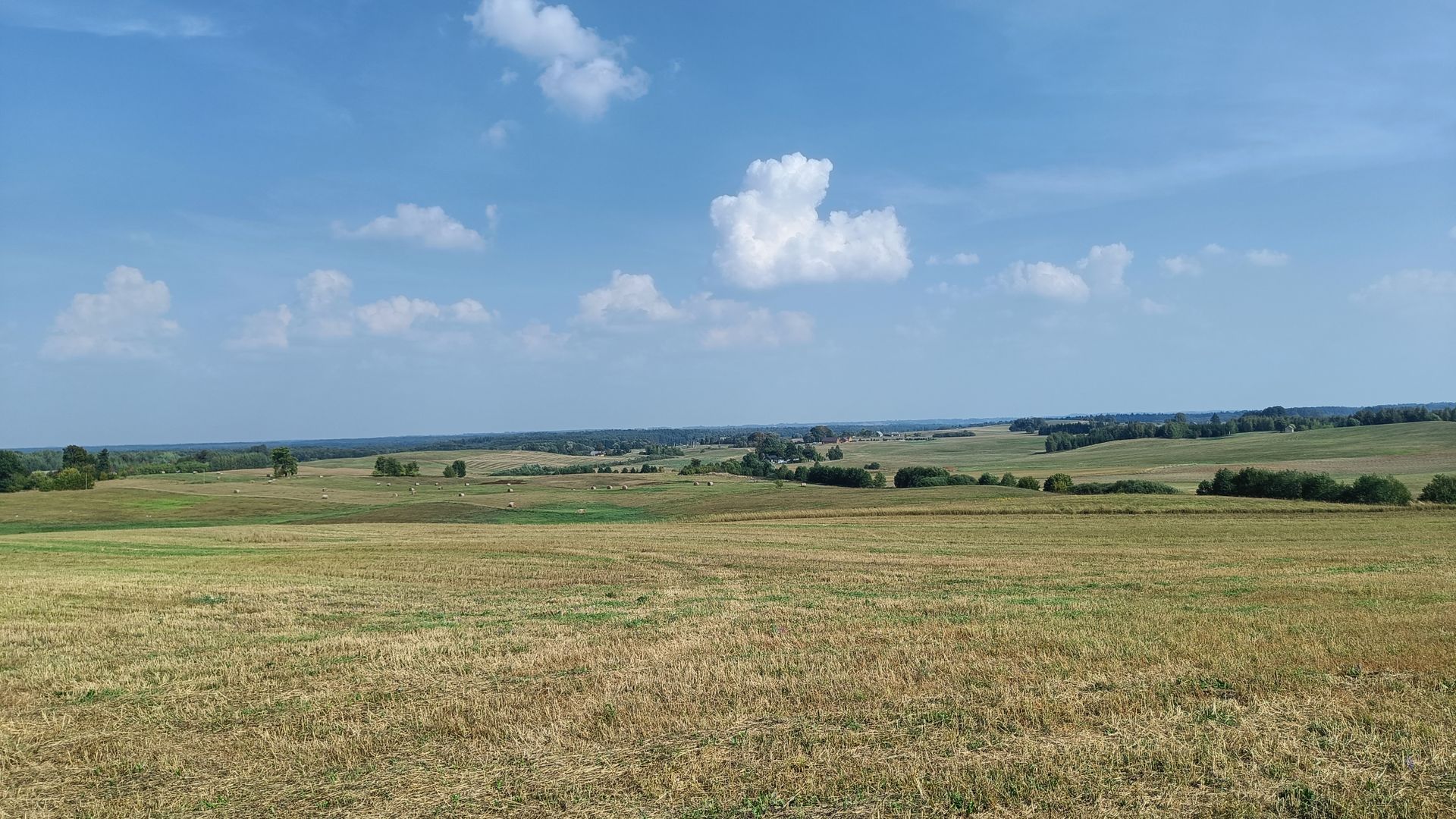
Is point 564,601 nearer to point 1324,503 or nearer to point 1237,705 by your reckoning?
point 1237,705

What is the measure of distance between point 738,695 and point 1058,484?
82.7 meters

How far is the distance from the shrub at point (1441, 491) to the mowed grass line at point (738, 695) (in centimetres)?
4799

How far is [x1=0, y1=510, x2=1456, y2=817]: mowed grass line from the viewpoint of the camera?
789cm

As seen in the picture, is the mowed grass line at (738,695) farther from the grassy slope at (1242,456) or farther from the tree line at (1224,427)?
the tree line at (1224,427)

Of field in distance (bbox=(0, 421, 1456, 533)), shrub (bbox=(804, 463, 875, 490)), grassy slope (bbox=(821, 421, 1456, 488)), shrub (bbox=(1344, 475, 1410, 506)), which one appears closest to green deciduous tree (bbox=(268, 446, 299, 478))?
field in distance (bbox=(0, 421, 1456, 533))

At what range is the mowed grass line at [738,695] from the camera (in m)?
7.89

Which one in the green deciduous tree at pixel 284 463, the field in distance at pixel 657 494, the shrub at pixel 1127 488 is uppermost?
the green deciduous tree at pixel 284 463

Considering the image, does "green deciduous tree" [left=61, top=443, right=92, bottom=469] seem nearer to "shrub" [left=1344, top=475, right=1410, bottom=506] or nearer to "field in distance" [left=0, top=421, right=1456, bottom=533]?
"field in distance" [left=0, top=421, right=1456, bottom=533]

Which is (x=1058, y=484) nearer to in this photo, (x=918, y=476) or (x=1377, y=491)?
(x=918, y=476)

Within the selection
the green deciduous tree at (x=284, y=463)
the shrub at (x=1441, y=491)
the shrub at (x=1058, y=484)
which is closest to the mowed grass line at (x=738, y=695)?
the shrub at (x=1441, y=491)

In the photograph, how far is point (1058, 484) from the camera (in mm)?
86062

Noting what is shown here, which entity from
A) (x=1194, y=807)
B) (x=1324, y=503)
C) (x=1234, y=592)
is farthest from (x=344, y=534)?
(x=1324, y=503)

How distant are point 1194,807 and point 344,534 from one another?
4834 centimetres

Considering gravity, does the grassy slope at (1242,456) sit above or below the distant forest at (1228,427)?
below
